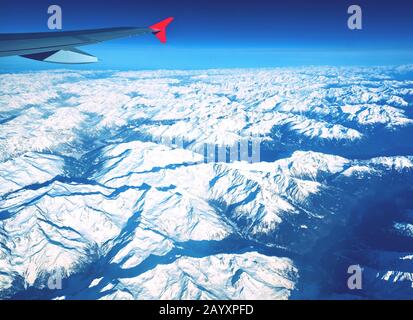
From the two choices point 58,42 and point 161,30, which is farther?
point 161,30

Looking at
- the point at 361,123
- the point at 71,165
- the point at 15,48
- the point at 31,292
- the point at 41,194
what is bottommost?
the point at 31,292

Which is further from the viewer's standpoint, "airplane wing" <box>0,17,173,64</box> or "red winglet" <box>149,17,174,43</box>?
"red winglet" <box>149,17,174,43</box>

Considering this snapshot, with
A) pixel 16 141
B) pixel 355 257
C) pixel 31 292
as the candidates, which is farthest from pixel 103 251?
pixel 16 141

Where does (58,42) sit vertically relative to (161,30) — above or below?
below

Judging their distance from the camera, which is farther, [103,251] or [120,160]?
[120,160]

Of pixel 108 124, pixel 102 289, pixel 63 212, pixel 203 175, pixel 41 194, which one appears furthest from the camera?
pixel 108 124

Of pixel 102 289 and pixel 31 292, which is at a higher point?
pixel 102 289

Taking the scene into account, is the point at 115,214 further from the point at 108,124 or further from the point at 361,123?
the point at 361,123

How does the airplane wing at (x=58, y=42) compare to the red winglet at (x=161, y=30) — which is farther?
the red winglet at (x=161, y=30)
